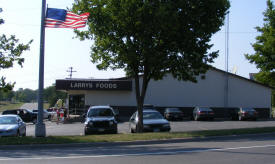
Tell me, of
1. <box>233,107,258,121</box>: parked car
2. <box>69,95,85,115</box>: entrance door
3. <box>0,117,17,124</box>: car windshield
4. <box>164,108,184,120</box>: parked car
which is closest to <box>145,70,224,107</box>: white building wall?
<box>164,108,184,120</box>: parked car

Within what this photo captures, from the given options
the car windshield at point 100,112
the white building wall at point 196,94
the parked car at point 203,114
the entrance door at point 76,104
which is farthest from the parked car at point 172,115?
the car windshield at point 100,112

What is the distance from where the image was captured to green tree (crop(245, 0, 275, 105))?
23.1 m

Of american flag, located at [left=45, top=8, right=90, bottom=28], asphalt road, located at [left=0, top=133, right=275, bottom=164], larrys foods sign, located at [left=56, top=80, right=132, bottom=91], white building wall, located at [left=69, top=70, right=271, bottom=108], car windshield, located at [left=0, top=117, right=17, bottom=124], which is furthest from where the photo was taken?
white building wall, located at [left=69, top=70, right=271, bottom=108]

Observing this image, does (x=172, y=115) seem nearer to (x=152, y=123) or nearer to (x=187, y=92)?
(x=187, y=92)

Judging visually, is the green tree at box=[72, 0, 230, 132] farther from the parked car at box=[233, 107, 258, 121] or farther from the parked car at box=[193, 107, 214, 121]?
the parked car at box=[233, 107, 258, 121]

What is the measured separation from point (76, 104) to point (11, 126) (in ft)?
88.8

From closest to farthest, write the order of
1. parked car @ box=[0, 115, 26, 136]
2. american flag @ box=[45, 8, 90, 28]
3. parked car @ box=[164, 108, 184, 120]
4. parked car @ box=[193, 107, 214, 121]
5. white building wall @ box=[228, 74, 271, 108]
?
1. american flag @ box=[45, 8, 90, 28]
2. parked car @ box=[0, 115, 26, 136]
3. parked car @ box=[164, 108, 184, 120]
4. parked car @ box=[193, 107, 214, 121]
5. white building wall @ box=[228, 74, 271, 108]

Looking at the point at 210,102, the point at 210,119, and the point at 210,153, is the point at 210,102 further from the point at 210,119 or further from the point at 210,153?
the point at 210,153

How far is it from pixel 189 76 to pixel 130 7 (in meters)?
5.59

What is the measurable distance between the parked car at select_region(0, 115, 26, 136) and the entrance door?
23874mm

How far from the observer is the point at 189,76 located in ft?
64.9

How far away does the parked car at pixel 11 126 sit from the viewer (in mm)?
16844

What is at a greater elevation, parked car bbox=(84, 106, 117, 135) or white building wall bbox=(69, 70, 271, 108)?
white building wall bbox=(69, 70, 271, 108)

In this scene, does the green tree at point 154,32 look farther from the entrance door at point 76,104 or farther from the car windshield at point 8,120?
the entrance door at point 76,104
